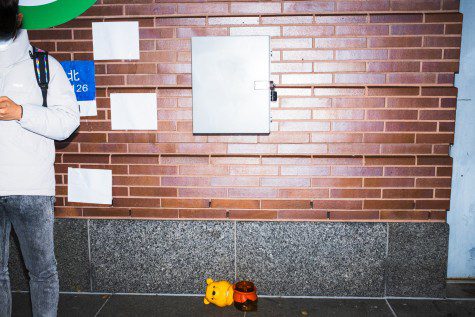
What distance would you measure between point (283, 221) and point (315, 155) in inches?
25.1

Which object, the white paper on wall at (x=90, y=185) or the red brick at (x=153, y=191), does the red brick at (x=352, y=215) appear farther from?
the white paper on wall at (x=90, y=185)

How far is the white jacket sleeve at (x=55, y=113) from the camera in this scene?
1924 mm

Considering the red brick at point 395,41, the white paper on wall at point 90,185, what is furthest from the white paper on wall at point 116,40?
the red brick at point 395,41

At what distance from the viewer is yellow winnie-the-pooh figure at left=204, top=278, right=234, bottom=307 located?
2.81m

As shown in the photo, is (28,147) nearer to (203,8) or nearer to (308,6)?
(203,8)

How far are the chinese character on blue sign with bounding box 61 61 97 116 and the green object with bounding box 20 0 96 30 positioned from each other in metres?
0.37

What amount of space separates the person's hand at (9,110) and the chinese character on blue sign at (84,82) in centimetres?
111

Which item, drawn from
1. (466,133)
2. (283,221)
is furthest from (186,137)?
(466,133)

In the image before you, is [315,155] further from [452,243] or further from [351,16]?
[452,243]

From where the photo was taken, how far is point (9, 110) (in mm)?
1854

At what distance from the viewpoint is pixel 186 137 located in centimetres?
297

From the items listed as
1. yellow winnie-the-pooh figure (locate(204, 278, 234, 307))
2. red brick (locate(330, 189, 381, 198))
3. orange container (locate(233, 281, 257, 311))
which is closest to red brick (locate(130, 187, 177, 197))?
yellow winnie-the-pooh figure (locate(204, 278, 234, 307))

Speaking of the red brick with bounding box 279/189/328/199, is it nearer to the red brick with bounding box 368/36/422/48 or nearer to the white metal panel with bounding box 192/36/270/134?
the white metal panel with bounding box 192/36/270/134

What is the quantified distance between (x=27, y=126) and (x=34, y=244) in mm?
704
